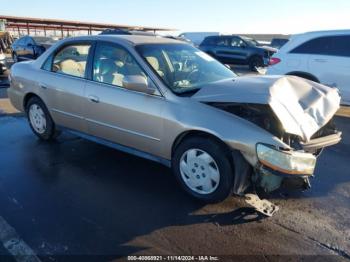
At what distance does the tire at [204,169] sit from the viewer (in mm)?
3445

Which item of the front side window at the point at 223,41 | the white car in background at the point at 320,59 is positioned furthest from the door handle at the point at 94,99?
the front side window at the point at 223,41

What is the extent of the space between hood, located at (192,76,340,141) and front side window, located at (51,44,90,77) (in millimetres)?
1885

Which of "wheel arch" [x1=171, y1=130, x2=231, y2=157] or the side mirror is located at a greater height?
the side mirror

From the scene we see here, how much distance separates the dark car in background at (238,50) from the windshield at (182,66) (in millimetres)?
14080

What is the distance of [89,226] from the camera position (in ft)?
10.6

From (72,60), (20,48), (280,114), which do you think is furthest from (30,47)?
(280,114)

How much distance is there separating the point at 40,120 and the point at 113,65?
185 cm

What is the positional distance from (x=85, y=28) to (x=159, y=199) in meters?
44.3

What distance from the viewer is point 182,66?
438cm

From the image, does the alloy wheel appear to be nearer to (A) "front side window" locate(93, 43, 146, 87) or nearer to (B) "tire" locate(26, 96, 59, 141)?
(A) "front side window" locate(93, 43, 146, 87)

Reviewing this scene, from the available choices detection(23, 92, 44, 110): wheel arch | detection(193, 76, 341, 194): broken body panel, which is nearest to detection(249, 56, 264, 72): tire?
detection(23, 92, 44, 110): wheel arch

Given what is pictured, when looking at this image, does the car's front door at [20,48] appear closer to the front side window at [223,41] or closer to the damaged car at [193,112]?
the front side window at [223,41]

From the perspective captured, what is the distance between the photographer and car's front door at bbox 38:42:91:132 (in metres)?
4.71

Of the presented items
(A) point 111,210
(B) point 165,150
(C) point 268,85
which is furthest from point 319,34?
(A) point 111,210
